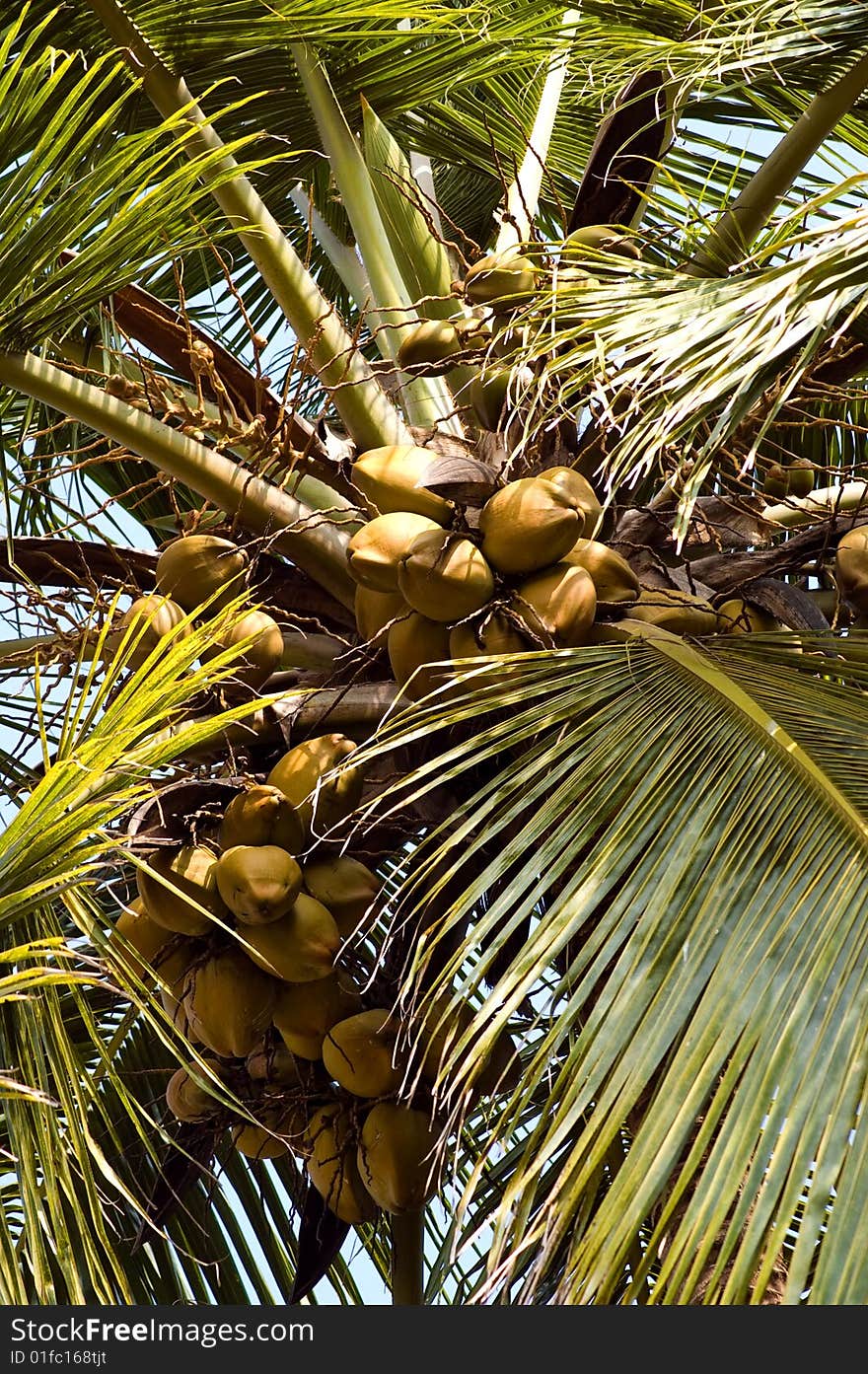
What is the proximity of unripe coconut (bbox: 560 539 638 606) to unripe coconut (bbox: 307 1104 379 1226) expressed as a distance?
735 millimetres

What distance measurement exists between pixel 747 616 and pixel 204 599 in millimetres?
691

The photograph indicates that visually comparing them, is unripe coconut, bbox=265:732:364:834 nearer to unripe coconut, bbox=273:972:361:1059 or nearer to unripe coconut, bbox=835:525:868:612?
unripe coconut, bbox=273:972:361:1059

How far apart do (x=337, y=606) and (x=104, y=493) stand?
1778 millimetres

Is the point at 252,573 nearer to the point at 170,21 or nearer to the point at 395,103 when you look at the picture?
the point at 170,21

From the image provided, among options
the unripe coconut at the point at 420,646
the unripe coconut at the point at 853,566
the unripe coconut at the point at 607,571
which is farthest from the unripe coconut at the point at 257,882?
the unripe coconut at the point at 853,566

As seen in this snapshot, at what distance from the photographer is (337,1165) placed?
187 centimetres

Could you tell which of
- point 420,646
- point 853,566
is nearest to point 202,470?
point 420,646

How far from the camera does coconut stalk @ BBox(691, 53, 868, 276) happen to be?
74.0 inches

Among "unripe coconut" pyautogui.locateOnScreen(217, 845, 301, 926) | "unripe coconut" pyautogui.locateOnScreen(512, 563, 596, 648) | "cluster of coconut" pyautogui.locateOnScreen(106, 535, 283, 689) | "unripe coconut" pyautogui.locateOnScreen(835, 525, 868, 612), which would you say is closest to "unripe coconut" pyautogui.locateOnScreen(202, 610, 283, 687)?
"cluster of coconut" pyautogui.locateOnScreen(106, 535, 283, 689)

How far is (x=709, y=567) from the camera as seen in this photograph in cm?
190

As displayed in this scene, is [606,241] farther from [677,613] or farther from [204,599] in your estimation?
[204,599]

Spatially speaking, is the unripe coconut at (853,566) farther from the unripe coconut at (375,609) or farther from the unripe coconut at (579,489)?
the unripe coconut at (375,609)

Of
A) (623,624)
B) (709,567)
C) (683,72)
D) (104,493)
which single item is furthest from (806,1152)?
(104,493)

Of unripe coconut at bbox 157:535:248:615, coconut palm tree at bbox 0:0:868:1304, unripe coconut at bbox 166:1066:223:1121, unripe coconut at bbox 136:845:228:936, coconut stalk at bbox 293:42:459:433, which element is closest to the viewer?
coconut palm tree at bbox 0:0:868:1304
